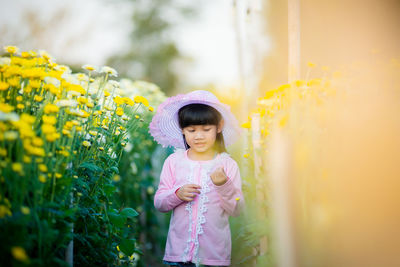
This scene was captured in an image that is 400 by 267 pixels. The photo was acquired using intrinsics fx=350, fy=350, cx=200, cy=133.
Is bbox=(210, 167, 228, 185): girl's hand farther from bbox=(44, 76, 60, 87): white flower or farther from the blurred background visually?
bbox=(44, 76, 60, 87): white flower

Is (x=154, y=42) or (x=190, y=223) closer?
(x=190, y=223)

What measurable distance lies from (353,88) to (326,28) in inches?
80.4

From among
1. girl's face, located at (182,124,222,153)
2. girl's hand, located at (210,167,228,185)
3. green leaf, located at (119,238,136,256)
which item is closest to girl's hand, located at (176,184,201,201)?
girl's hand, located at (210,167,228,185)

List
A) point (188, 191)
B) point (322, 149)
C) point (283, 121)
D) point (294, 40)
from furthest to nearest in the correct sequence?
point (294, 40) → point (188, 191) → point (283, 121) → point (322, 149)

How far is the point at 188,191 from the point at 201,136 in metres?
0.34

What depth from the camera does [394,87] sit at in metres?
1.91

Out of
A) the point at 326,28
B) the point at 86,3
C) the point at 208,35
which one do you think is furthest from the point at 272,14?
the point at 208,35

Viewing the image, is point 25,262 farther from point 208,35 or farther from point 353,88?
point 208,35

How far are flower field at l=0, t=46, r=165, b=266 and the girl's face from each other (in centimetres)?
36

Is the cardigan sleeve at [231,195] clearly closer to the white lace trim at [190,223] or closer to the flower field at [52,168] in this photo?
the white lace trim at [190,223]

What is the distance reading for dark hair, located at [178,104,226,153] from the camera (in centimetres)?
211

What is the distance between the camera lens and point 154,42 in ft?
58.6

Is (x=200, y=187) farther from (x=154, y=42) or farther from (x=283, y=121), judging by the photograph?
(x=154, y=42)

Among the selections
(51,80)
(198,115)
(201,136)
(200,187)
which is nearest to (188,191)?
(200,187)
